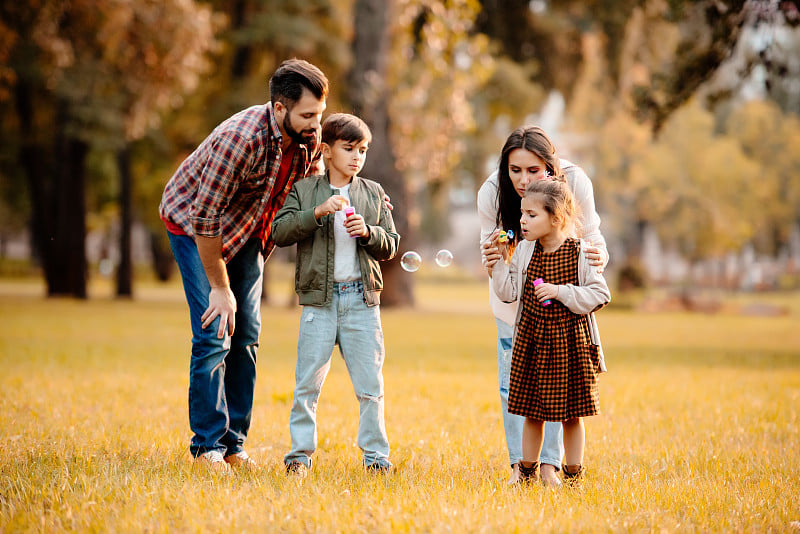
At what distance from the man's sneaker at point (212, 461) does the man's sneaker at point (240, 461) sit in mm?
127

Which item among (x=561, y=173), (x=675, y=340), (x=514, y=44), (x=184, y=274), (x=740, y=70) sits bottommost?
(x=675, y=340)

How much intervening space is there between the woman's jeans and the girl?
95mm

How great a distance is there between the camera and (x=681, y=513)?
3.88 m

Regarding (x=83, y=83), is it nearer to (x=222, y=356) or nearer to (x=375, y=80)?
(x=375, y=80)

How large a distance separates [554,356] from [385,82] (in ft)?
54.0

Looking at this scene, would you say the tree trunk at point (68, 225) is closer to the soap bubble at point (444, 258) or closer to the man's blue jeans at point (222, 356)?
the man's blue jeans at point (222, 356)

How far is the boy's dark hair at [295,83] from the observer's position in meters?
4.26

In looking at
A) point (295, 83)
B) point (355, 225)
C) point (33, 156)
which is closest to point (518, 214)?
point (355, 225)

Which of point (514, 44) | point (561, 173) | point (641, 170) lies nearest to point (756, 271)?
point (641, 170)

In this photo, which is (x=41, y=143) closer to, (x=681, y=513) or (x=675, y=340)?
(x=675, y=340)

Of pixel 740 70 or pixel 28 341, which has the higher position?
pixel 740 70

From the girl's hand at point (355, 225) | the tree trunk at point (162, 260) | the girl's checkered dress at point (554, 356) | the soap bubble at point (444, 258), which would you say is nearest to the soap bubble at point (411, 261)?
the soap bubble at point (444, 258)

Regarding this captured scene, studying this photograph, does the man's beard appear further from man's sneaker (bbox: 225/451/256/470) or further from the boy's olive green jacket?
man's sneaker (bbox: 225/451/256/470)

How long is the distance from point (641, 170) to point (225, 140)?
35.7 m
